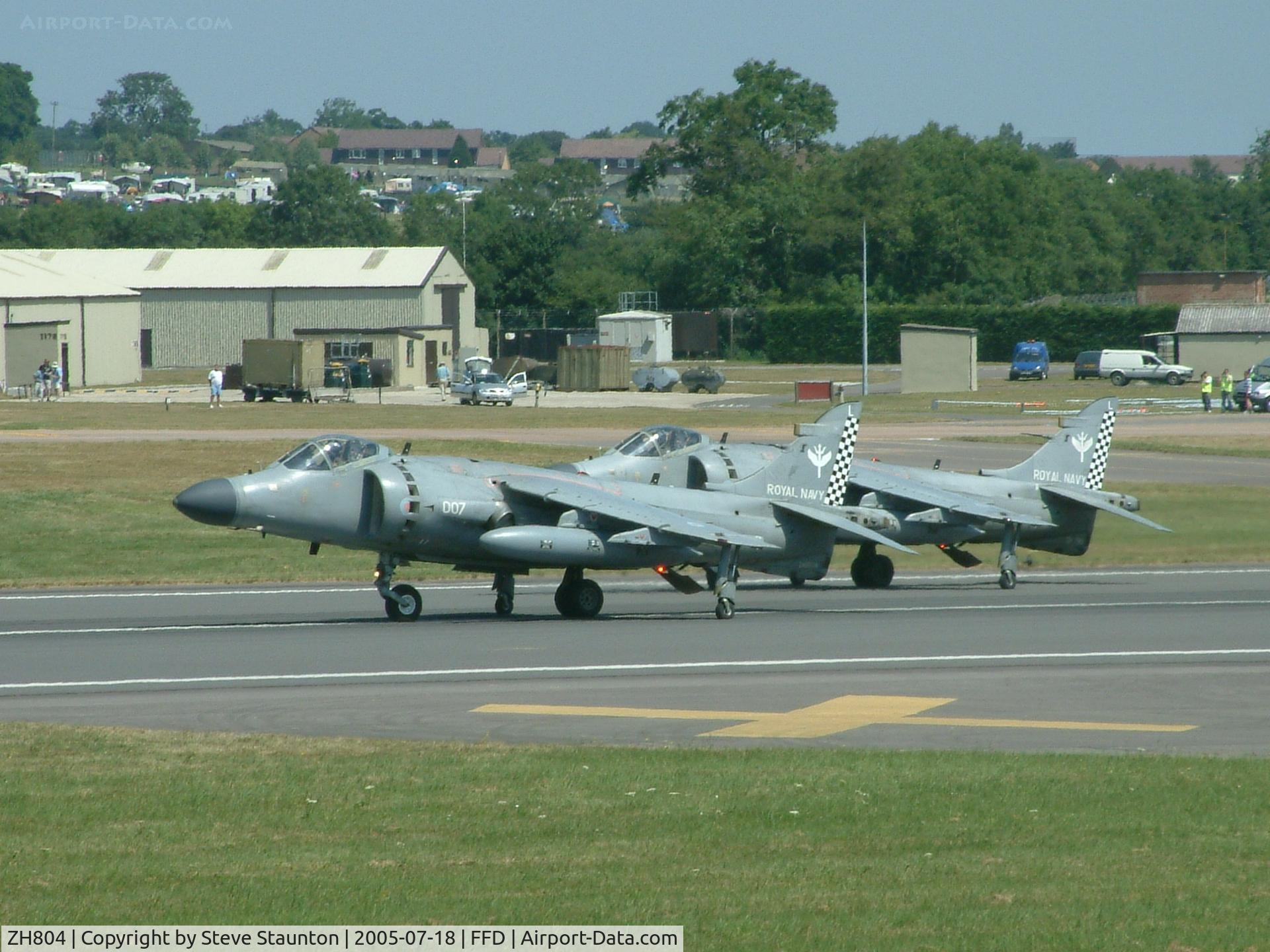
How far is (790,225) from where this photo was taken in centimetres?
12588

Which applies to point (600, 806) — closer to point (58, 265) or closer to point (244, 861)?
point (244, 861)

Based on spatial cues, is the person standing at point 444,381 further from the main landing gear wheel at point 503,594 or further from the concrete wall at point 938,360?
the main landing gear wheel at point 503,594

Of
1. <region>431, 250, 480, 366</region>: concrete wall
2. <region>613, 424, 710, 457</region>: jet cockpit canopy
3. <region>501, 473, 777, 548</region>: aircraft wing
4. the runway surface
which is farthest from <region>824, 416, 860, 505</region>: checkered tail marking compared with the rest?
<region>431, 250, 480, 366</region>: concrete wall

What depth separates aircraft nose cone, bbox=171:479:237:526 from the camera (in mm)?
21625

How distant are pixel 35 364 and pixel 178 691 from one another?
7363 cm

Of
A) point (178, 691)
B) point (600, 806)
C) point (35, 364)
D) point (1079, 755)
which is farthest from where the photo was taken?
point (35, 364)

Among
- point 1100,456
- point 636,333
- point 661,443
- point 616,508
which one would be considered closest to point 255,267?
point 636,333

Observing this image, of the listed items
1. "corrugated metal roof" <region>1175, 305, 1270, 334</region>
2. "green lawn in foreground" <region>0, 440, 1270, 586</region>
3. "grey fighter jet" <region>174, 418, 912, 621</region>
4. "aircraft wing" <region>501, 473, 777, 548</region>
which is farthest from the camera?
"corrugated metal roof" <region>1175, 305, 1270, 334</region>

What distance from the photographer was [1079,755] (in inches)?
549

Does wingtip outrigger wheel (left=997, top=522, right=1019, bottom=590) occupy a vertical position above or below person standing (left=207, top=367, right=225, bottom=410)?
below

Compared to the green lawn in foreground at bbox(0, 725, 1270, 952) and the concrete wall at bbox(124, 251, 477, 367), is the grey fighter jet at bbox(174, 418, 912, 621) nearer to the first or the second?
the green lawn in foreground at bbox(0, 725, 1270, 952)

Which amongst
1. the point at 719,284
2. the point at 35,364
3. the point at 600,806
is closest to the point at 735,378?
the point at 719,284

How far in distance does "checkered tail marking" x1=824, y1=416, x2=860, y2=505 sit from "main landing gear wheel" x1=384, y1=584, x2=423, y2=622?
6876 mm

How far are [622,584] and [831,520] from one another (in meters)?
6.19
